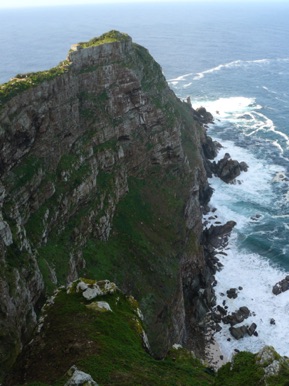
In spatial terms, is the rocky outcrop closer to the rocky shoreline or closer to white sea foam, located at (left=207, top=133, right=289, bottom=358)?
the rocky shoreline

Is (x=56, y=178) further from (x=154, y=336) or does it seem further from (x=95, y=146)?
(x=154, y=336)

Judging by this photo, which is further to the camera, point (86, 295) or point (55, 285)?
point (55, 285)

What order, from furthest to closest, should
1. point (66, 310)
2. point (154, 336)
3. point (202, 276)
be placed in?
point (202, 276), point (154, 336), point (66, 310)

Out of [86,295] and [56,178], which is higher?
[56,178]

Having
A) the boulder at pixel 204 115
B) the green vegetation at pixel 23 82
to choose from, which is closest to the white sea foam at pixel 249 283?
the boulder at pixel 204 115

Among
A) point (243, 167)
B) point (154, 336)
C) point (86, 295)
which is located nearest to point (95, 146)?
point (154, 336)

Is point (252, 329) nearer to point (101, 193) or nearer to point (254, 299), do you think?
point (254, 299)
